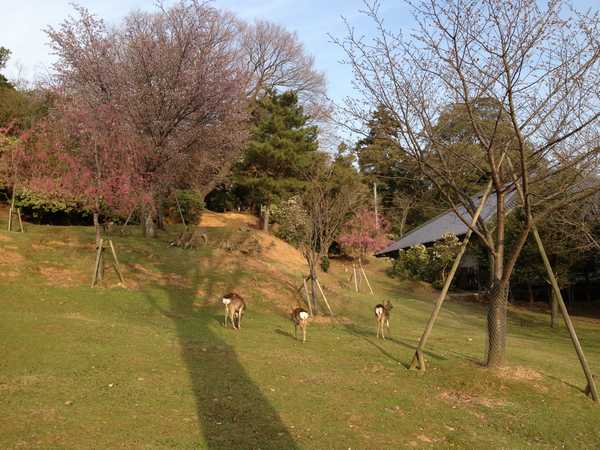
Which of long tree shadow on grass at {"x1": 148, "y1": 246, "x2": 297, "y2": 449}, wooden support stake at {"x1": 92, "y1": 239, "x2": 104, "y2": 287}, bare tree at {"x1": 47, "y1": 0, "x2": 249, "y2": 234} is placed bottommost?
long tree shadow on grass at {"x1": 148, "y1": 246, "x2": 297, "y2": 449}

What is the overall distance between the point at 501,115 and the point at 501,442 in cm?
585

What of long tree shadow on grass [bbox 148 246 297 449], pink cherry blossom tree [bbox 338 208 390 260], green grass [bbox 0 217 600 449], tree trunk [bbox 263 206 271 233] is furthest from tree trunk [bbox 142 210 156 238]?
pink cherry blossom tree [bbox 338 208 390 260]

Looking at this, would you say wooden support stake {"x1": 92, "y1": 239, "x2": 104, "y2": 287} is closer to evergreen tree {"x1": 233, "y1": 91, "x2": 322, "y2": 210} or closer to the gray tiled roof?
the gray tiled roof

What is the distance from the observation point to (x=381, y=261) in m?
41.4

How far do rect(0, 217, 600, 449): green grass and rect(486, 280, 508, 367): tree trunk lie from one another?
1.28 ft

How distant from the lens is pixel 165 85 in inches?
885

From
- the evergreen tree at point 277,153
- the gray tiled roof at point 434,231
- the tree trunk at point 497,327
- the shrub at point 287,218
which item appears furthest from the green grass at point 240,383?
the evergreen tree at point 277,153

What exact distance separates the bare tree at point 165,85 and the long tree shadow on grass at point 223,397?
11.1m

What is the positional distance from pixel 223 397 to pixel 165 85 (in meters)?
18.1

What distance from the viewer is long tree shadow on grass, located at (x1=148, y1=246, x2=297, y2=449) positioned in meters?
6.00

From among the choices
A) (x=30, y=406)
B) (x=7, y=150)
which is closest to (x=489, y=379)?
(x=30, y=406)

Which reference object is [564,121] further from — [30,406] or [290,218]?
[290,218]

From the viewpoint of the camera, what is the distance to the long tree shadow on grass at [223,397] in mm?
5996

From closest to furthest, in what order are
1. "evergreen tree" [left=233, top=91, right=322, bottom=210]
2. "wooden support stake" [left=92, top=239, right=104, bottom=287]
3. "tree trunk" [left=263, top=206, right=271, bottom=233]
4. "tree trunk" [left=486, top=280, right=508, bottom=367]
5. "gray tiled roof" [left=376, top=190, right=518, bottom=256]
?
"tree trunk" [left=486, top=280, right=508, bottom=367], "wooden support stake" [left=92, top=239, right=104, bottom=287], "gray tiled roof" [left=376, top=190, right=518, bottom=256], "evergreen tree" [left=233, top=91, right=322, bottom=210], "tree trunk" [left=263, top=206, right=271, bottom=233]
